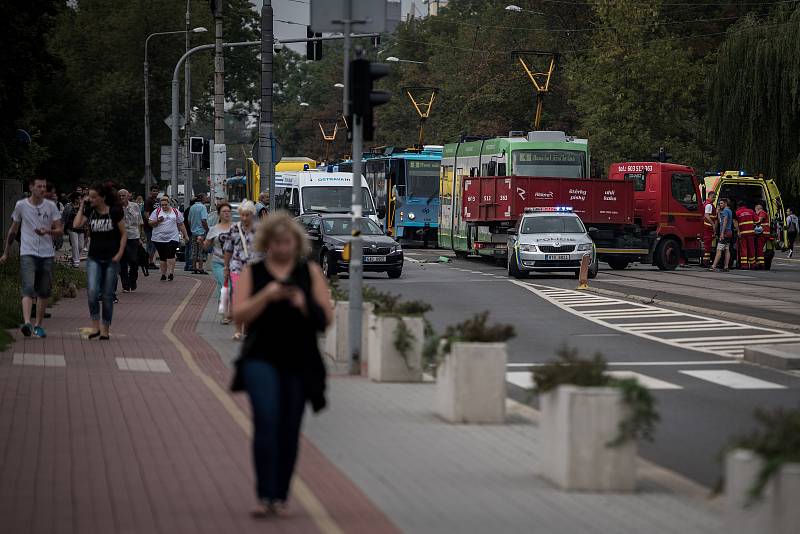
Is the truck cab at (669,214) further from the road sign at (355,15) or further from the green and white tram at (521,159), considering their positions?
the road sign at (355,15)

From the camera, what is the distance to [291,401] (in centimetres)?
780

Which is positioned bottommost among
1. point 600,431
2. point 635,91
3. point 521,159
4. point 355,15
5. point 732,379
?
point 732,379

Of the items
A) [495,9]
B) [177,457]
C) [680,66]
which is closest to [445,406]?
[177,457]

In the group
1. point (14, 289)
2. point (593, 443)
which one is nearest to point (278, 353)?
point (593, 443)

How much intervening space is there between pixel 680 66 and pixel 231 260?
48.2 metres

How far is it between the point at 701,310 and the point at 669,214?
1638 cm

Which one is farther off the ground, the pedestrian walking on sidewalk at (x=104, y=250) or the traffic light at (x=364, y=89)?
the traffic light at (x=364, y=89)

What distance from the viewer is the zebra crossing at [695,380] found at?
15.1 m

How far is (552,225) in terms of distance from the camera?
36562 millimetres

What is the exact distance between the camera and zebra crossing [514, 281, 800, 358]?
65.9 ft

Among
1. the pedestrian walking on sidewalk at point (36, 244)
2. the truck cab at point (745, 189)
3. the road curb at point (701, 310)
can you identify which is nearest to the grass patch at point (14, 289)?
the pedestrian walking on sidewalk at point (36, 244)

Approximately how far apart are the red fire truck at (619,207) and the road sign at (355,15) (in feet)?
83.3

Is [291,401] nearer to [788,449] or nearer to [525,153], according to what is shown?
[788,449]

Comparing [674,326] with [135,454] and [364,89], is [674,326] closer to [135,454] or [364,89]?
[364,89]
